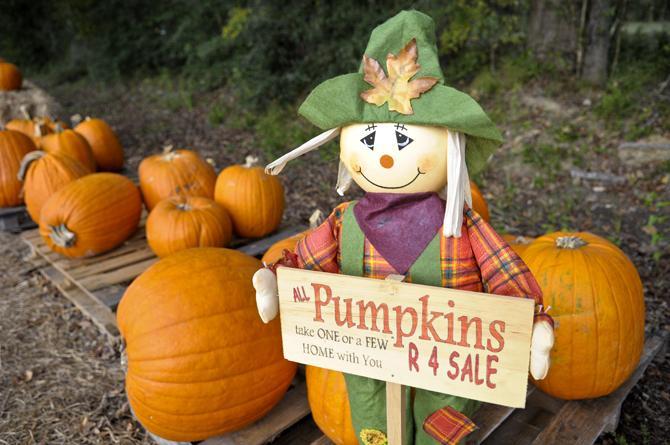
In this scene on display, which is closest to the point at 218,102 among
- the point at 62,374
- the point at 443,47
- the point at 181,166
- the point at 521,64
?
the point at 443,47

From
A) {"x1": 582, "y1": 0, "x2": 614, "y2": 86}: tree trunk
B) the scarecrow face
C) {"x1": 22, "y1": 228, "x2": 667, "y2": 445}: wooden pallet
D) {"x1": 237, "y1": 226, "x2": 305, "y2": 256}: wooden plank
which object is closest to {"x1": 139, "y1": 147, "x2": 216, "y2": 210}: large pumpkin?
{"x1": 237, "y1": 226, "x2": 305, "y2": 256}: wooden plank

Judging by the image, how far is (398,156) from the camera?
154cm

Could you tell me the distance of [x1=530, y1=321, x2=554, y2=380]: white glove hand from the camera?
1.40 meters

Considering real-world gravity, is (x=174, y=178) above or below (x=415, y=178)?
below

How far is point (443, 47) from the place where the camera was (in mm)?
6703

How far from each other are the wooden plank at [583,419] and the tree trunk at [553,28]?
4.91 m

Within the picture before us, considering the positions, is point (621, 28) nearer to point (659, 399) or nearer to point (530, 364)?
point (659, 399)

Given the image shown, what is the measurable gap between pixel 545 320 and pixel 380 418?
675 millimetres

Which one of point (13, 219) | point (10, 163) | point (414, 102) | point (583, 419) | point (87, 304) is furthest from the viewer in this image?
point (13, 219)

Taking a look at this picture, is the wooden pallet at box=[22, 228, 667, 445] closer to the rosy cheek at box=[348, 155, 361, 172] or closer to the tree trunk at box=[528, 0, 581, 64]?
the rosy cheek at box=[348, 155, 361, 172]

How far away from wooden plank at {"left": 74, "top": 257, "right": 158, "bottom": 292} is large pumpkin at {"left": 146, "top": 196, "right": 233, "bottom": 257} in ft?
0.87

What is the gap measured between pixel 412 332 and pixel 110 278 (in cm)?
240

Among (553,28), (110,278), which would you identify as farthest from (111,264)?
(553,28)

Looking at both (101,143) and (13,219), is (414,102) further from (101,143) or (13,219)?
(101,143)
